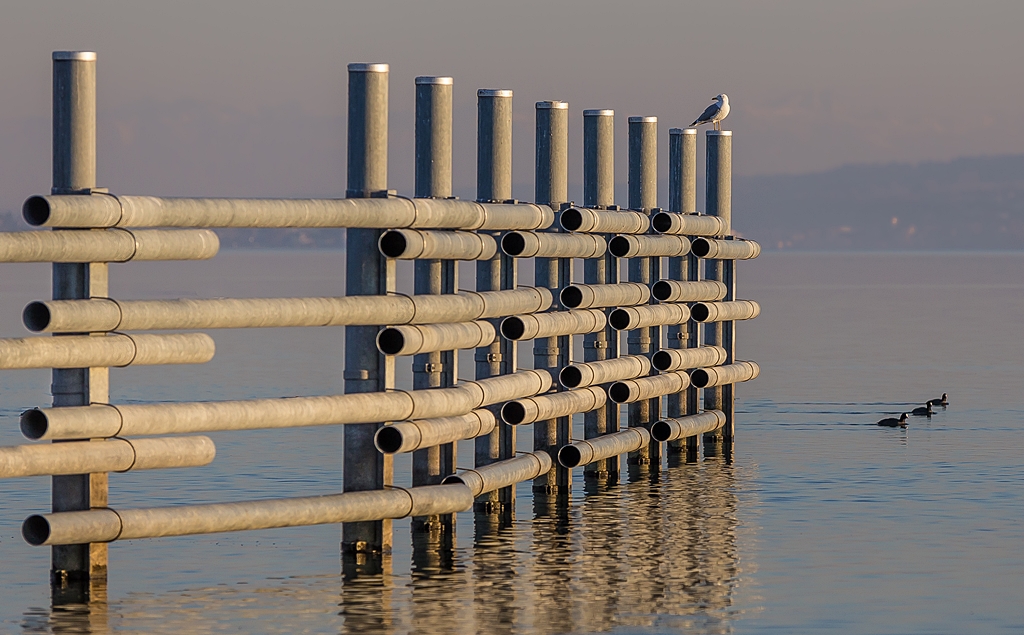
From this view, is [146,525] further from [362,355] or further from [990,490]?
[990,490]

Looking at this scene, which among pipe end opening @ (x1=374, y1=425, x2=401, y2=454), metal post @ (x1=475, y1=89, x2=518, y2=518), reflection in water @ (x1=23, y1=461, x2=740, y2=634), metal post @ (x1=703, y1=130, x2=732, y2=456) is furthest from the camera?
metal post @ (x1=703, y1=130, x2=732, y2=456)

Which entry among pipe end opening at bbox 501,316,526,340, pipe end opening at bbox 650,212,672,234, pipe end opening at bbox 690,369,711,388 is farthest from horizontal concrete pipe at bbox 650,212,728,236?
pipe end opening at bbox 501,316,526,340

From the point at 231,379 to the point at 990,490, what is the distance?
2766 cm

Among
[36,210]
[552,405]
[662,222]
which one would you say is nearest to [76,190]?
[36,210]

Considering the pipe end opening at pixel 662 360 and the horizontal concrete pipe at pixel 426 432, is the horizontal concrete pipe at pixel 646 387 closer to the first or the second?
the pipe end opening at pixel 662 360

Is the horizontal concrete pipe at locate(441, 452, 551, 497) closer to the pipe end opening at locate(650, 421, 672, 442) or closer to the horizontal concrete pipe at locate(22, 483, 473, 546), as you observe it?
the horizontal concrete pipe at locate(22, 483, 473, 546)

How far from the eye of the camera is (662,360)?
92.1ft

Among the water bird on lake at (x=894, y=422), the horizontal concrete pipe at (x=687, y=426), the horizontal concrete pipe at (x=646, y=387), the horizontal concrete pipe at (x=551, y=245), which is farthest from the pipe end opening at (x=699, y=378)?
the water bird on lake at (x=894, y=422)

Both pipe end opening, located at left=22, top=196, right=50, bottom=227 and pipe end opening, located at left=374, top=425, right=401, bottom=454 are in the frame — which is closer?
pipe end opening, located at left=22, top=196, right=50, bottom=227

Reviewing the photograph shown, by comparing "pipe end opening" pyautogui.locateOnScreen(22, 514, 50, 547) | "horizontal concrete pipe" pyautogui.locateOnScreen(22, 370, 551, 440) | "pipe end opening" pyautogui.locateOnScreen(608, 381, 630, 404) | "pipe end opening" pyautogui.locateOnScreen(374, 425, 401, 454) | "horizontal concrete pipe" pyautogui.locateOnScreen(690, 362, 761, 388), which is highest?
"horizontal concrete pipe" pyautogui.locateOnScreen(22, 370, 551, 440)

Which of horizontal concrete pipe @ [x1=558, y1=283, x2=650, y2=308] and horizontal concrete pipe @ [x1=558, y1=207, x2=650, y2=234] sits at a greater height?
horizontal concrete pipe @ [x1=558, y1=207, x2=650, y2=234]

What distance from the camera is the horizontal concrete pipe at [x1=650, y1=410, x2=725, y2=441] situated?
27.8m

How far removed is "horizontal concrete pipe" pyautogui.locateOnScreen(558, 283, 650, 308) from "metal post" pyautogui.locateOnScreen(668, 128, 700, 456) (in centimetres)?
302

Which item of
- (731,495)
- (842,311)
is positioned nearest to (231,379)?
(731,495)
